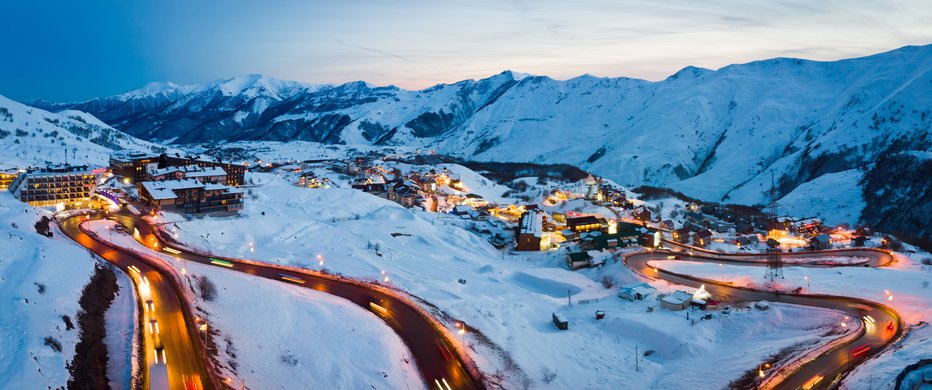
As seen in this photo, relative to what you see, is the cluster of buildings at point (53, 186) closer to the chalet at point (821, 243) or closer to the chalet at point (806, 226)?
the chalet at point (821, 243)

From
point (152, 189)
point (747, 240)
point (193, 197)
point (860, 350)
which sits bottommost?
point (747, 240)

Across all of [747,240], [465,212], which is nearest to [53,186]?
[465,212]

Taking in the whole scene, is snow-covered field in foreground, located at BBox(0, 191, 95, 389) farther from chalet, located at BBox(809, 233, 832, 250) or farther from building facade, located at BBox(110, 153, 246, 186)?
chalet, located at BBox(809, 233, 832, 250)

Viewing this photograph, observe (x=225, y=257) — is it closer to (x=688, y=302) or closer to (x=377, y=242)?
(x=377, y=242)

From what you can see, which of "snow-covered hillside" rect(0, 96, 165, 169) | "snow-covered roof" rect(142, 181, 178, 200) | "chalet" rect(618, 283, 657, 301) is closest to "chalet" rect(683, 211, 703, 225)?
"chalet" rect(618, 283, 657, 301)

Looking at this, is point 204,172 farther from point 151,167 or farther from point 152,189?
point 152,189

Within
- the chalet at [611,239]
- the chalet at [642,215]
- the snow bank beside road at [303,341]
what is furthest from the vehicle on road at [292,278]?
the chalet at [642,215]
